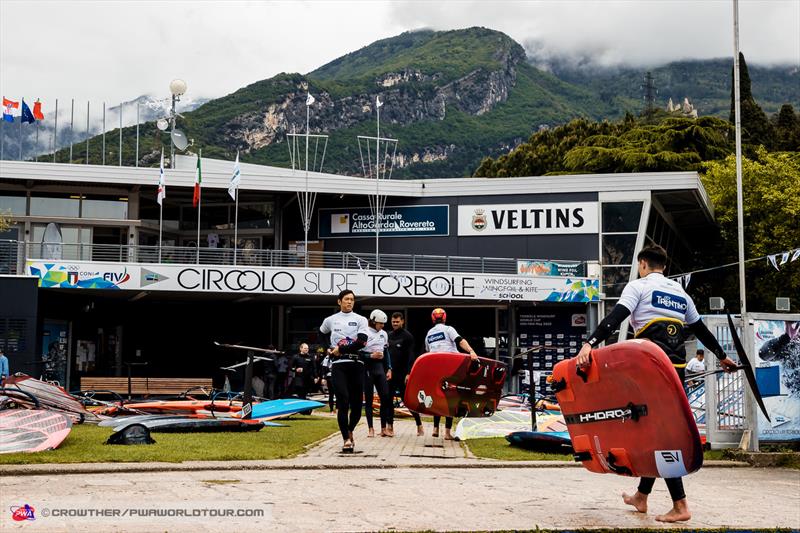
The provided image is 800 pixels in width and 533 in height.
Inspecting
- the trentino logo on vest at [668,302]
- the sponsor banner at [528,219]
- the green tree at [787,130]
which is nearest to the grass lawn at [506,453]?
the trentino logo on vest at [668,302]

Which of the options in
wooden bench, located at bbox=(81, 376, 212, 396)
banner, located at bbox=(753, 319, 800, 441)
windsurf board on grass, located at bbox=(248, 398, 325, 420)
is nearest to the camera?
banner, located at bbox=(753, 319, 800, 441)

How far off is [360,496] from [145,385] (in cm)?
1993

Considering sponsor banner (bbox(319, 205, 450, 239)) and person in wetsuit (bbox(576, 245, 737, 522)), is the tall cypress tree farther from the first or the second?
person in wetsuit (bbox(576, 245, 737, 522))

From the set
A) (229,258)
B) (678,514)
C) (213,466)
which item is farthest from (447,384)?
(229,258)

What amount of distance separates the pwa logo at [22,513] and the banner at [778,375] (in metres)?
8.93

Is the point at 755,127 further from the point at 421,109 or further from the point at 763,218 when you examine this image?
the point at 421,109

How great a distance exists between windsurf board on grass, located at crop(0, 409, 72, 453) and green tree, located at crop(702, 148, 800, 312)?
35.1 m

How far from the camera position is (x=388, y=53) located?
606ft

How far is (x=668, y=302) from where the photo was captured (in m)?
6.77

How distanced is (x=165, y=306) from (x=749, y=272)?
85.8 feet

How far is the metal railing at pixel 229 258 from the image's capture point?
1179 inches

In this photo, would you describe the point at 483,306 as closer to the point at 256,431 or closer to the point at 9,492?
the point at 256,431

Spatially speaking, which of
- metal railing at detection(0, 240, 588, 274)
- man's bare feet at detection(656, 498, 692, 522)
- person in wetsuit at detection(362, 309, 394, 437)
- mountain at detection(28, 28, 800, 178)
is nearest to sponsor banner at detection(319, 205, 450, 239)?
metal railing at detection(0, 240, 588, 274)

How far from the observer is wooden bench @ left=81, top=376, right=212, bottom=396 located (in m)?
25.5
